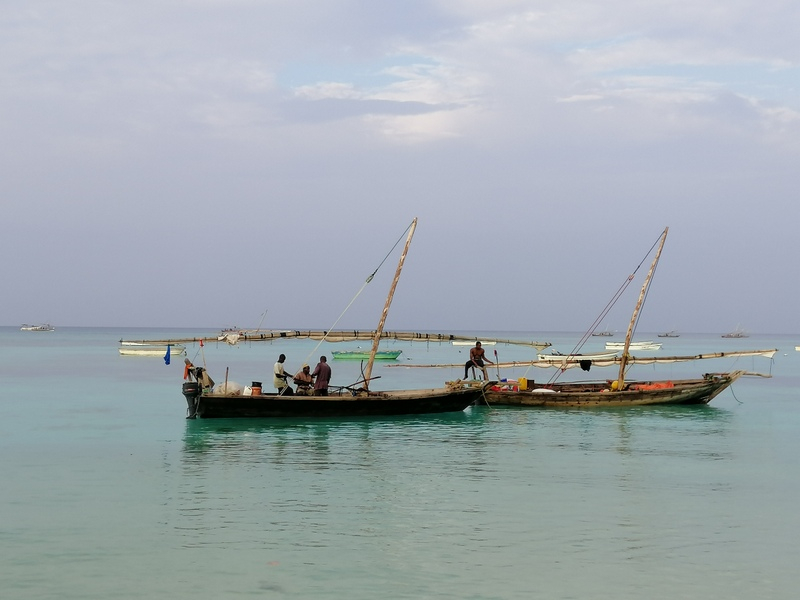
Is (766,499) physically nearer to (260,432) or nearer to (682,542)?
(682,542)

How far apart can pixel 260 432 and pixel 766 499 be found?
1496cm

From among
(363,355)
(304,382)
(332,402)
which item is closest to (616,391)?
(332,402)

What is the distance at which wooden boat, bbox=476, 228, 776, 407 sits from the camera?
34.8 m

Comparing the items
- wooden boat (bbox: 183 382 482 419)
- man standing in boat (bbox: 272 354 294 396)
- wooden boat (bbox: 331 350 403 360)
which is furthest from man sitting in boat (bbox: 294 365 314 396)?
wooden boat (bbox: 331 350 403 360)

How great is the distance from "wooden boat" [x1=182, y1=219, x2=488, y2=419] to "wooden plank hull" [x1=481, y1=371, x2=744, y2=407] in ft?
11.1

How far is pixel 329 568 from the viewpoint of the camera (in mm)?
12234

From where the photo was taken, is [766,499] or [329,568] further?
[766,499]

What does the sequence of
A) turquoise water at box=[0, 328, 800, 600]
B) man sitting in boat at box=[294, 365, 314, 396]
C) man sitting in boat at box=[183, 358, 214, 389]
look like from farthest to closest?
man sitting in boat at box=[294, 365, 314, 396] < man sitting in boat at box=[183, 358, 214, 389] < turquoise water at box=[0, 328, 800, 600]

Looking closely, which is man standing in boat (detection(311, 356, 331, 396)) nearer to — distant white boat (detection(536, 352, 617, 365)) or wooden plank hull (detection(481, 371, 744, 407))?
wooden plank hull (detection(481, 371, 744, 407))

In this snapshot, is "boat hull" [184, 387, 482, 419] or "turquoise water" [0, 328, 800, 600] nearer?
"turquoise water" [0, 328, 800, 600]

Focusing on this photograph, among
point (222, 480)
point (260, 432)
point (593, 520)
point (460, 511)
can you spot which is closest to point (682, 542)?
point (593, 520)

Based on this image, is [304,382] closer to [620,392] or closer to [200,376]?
[200,376]

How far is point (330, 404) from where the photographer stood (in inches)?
1154

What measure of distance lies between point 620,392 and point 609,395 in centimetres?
44
